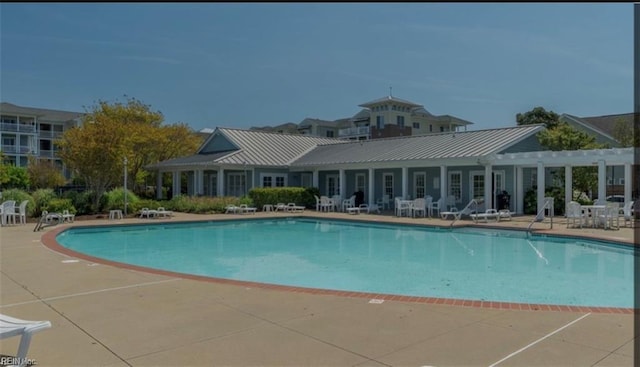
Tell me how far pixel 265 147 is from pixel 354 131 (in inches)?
1155

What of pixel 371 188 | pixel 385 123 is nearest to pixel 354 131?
pixel 385 123

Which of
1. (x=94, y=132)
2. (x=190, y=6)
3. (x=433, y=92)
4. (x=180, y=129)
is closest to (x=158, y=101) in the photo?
(x=180, y=129)

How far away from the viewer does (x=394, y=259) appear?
39.3 ft

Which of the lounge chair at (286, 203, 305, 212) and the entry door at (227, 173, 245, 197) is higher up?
the entry door at (227, 173, 245, 197)

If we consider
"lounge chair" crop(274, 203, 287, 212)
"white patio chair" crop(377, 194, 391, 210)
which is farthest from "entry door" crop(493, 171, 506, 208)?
"lounge chair" crop(274, 203, 287, 212)

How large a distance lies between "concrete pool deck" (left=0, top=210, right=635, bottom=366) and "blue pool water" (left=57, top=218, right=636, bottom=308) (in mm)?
2609

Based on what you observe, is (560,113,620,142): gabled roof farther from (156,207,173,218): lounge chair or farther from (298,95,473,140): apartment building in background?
(156,207,173,218): lounge chair

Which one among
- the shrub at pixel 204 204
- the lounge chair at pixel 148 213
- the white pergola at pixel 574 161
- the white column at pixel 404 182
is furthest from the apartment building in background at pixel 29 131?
the white pergola at pixel 574 161

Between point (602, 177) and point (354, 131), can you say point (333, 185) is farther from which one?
point (354, 131)

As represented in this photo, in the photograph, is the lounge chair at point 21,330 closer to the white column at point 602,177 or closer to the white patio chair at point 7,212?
the white patio chair at point 7,212

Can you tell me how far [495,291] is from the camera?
8.30 m

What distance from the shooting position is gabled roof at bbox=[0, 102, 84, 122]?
2023 inches

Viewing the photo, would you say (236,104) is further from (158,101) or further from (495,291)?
(495,291)

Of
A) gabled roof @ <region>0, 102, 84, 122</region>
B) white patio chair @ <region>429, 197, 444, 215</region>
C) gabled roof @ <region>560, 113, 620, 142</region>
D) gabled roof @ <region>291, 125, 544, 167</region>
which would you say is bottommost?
white patio chair @ <region>429, 197, 444, 215</region>
